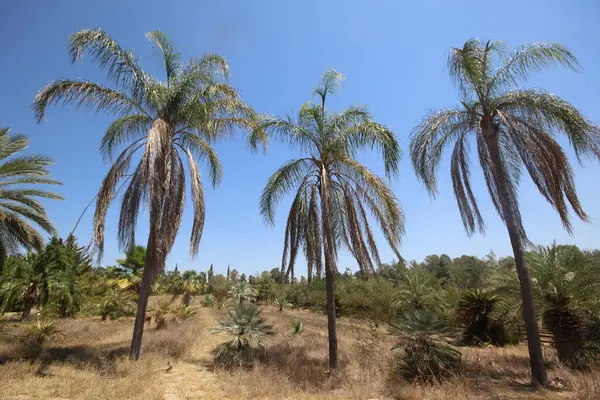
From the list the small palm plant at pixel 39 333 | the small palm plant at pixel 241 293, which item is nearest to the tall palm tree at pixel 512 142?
the small palm plant at pixel 39 333

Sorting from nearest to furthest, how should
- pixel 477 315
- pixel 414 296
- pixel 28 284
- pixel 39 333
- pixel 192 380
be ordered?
pixel 192 380, pixel 39 333, pixel 28 284, pixel 477 315, pixel 414 296

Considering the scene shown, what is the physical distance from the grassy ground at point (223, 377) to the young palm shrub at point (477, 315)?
22.9ft

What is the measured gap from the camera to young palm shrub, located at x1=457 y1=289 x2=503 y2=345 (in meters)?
17.9

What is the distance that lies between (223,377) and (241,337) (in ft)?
7.85

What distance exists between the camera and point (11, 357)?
8305 millimetres

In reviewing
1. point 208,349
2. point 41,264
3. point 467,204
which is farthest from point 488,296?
point 41,264

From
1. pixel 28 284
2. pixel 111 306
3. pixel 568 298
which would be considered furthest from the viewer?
pixel 111 306

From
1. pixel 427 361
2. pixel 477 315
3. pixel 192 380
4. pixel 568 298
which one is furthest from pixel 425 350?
pixel 477 315

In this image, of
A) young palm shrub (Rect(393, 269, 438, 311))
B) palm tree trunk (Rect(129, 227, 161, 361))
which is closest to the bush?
palm tree trunk (Rect(129, 227, 161, 361))

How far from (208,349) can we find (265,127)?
899 cm

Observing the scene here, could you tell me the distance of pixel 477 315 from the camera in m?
18.2

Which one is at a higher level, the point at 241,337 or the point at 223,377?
the point at 241,337

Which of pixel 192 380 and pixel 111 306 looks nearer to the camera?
pixel 192 380

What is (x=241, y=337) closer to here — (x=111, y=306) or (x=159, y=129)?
(x=159, y=129)
